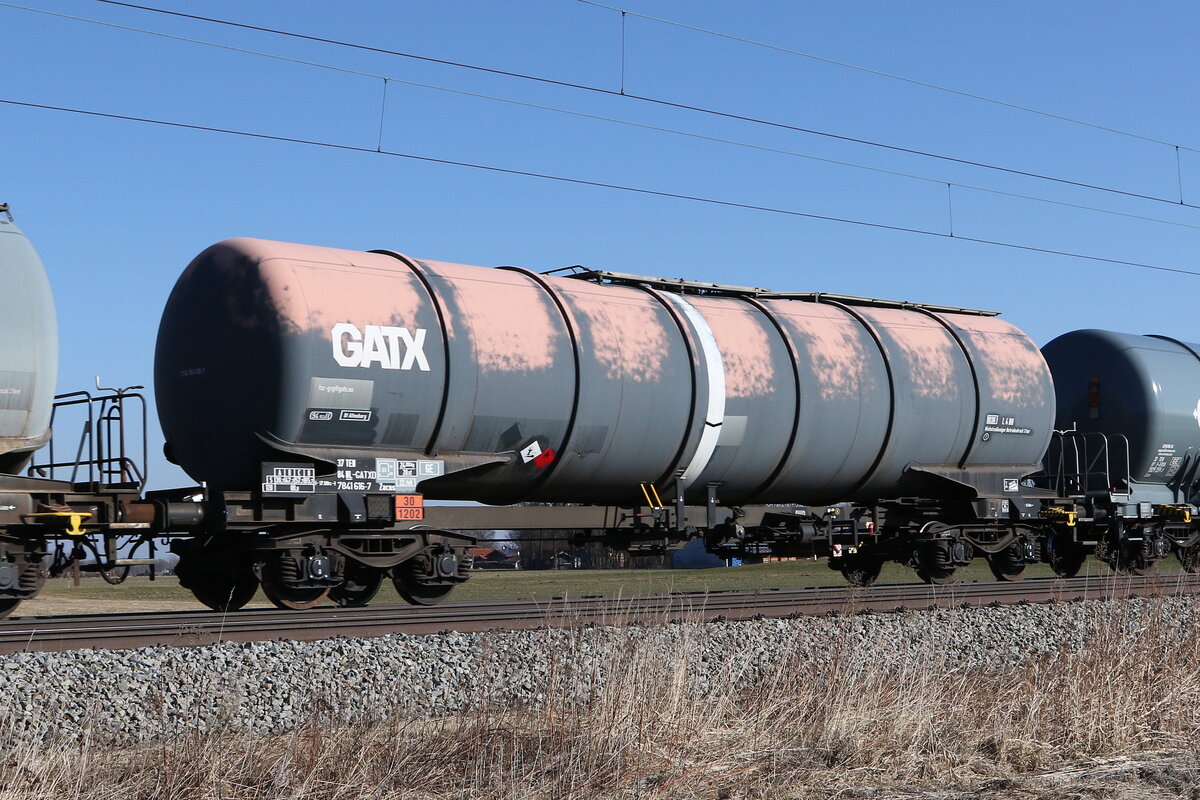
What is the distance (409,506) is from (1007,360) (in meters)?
9.22

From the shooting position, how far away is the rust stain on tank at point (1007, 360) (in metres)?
17.2

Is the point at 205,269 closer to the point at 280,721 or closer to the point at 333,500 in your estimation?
the point at 333,500

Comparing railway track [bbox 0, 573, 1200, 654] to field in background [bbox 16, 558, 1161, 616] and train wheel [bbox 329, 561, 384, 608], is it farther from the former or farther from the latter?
field in background [bbox 16, 558, 1161, 616]

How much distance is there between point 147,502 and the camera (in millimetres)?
11703

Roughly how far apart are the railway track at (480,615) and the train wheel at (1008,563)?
2724 millimetres

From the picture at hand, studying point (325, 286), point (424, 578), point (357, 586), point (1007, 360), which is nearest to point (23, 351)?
→ point (325, 286)

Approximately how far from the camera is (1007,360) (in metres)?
17.5

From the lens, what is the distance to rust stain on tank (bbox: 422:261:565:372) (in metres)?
12.8

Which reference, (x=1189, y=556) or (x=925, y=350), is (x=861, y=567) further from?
(x=1189, y=556)

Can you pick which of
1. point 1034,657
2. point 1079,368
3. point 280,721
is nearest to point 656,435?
point 1034,657

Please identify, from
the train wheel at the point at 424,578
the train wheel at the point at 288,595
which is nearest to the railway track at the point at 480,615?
the train wheel at the point at 288,595

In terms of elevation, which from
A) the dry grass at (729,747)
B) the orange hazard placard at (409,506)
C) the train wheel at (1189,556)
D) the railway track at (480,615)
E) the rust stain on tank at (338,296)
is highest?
the rust stain on tank at (338,296)

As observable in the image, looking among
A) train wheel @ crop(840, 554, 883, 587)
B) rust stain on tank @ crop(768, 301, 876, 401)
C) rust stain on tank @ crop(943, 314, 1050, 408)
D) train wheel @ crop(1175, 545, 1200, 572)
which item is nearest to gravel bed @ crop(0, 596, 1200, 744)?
rust stain on tank @ crop(768, 301, 876, 401)

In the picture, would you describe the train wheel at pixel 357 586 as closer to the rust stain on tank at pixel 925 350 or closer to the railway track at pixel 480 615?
the railway track at pixel 480 615
